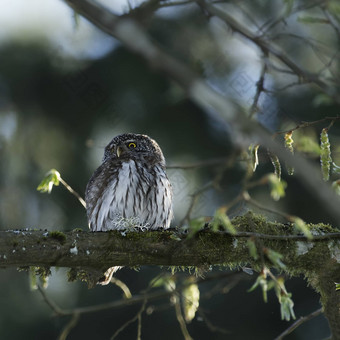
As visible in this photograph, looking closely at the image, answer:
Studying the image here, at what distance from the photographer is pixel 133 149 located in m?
5.46

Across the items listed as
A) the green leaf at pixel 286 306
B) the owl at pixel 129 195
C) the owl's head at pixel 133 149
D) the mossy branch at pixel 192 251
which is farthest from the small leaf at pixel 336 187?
the owl's head at pixel 133 149

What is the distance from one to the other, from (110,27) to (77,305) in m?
5.92

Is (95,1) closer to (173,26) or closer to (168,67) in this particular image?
(168,67)

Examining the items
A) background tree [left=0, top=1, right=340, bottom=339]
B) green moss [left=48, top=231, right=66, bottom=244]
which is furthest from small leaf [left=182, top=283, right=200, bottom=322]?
background tree [left=0, top=1, right=340, bottom=339]

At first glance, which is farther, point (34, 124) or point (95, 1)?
point (34, 124)

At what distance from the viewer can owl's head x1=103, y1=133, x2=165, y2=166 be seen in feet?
17.5

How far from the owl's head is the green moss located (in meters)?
2.00

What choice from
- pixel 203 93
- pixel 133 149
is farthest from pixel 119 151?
pixel 203 93

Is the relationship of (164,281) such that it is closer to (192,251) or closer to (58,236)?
(192,251)

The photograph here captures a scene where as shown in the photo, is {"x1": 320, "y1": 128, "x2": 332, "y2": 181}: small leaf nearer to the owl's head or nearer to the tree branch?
the tree branch

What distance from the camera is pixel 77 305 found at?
278 inches

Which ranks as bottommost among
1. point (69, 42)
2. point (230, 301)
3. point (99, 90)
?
point (230, 301)

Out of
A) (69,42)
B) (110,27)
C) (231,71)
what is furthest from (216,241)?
(69,42)

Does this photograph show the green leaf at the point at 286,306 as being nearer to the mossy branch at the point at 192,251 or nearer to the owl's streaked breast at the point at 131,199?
the mossy branch at the point at 192,251
